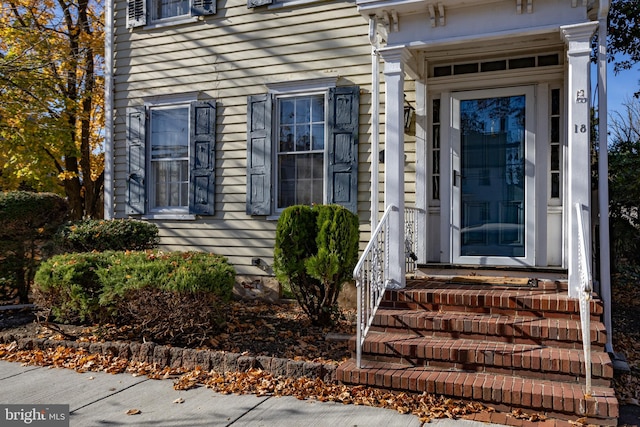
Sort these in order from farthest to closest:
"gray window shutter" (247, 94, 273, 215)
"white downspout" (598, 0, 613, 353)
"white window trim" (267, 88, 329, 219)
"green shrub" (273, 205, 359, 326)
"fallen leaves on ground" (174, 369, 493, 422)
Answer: "gray window shutter" (247, 94, 273, 215)
"white window trim" (267, 88, 329, 219)
"green shrub" (273, 205, 359, 326)
"white downspout" (598, 0, 613, 353)
"fallen leaves on ground" (174, 369, 493, 422)

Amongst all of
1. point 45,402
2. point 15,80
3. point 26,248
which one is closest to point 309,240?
point 45,402

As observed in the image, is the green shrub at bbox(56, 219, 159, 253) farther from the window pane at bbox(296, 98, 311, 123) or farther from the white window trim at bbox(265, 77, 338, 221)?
the window pane at bbox(296, 98, 311, 123)

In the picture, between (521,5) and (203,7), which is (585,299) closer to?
(521,5)

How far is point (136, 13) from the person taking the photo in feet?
26.4

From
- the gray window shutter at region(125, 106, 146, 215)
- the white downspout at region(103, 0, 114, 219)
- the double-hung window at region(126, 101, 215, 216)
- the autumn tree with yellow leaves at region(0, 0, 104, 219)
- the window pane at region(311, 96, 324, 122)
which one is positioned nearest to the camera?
the window pane at region(311, 96, 324, 122)

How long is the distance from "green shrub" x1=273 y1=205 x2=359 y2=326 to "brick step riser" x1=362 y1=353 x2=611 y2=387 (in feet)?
3.85

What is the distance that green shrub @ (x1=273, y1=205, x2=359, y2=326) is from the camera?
17.1ft

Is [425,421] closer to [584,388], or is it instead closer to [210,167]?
[584,388]

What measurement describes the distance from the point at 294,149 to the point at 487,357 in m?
4.05

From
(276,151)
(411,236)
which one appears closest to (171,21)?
(276,151)

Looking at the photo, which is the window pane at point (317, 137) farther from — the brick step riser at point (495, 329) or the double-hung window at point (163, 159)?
the brick step riser at point (495, 329)

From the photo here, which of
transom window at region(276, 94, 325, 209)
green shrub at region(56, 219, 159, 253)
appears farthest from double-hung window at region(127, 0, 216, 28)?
green shrub at region(56, 219, 159, 253)

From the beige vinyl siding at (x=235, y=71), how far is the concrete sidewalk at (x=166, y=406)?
3165 mm

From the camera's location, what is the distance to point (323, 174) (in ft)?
22.6
